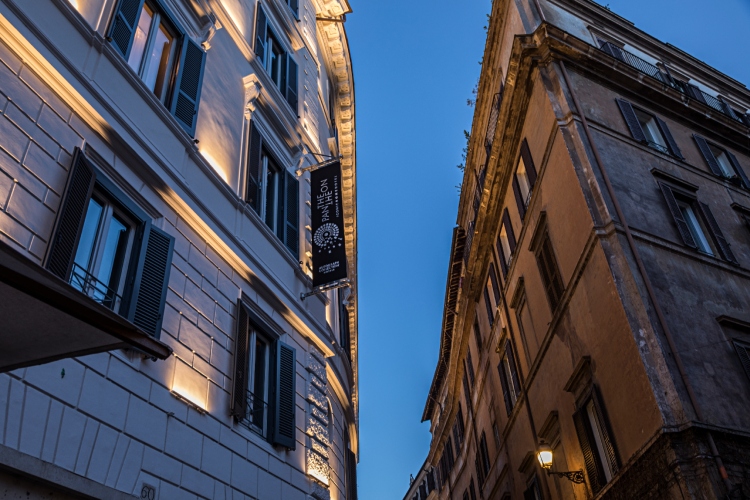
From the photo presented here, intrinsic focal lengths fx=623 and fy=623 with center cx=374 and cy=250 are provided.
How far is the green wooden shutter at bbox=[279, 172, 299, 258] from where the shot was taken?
520 inches

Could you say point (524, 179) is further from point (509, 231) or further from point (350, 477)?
point (350, 477)

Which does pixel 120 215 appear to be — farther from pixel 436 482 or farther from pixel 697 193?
pixel 436 482

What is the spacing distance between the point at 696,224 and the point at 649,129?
11.2 ft

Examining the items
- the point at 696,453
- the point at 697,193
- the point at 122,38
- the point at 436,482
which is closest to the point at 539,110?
the point at 697,193

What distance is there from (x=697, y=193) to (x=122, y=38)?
13071 millimetres

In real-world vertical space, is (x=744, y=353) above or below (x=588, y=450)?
above

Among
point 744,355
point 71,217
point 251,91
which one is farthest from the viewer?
point 251,91

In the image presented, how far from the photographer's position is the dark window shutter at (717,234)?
13.7 m

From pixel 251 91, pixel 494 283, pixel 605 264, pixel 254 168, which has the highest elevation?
pixel 494 283

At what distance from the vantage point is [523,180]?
58.4 ft

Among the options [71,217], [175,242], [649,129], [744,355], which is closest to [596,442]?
[744,355]

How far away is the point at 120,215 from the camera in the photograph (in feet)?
26.5

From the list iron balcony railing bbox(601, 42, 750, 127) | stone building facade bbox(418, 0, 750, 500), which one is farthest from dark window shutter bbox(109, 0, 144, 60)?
iron balcony railing bbox(601, 42, 750, 127)

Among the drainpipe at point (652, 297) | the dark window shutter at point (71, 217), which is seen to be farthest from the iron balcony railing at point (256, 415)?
the drainpipe at point (652, 297)
